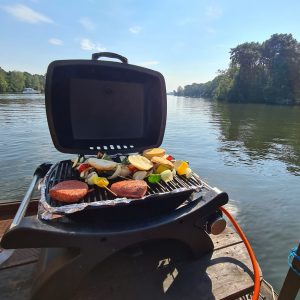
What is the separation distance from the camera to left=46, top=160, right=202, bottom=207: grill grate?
1.83 m

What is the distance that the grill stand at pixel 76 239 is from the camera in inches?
58.0

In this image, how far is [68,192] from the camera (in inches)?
69.0

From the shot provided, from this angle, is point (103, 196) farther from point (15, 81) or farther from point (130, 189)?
point (15, 81)

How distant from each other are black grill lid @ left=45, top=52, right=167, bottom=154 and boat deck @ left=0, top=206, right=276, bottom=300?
3.68 feet

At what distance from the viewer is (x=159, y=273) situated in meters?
2.01

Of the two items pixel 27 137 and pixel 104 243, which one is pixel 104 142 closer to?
pixel 104 243

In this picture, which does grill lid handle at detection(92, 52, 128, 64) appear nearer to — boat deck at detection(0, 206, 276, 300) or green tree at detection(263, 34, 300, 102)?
boat deck at detection(0, 206, 276, 300)

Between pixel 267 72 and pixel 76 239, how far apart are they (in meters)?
71.4

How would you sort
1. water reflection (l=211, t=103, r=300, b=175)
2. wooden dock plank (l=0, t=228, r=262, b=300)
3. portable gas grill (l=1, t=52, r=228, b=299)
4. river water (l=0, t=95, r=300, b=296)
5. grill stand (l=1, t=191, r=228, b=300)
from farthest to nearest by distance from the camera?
water reflection (l=211, t=103, r=300, b=175) < river water (l=0, t=95, r=300, b=296) < wooden dock plank (l=0, t=228, r=262, b=300) < portable gas grill (l=1, t=52, r=228, b=299) < grill stand (l=1, t=191, r=228, b=300)

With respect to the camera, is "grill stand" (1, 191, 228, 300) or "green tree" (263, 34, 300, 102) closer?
"grill stand" (1, 191, 228, 300)

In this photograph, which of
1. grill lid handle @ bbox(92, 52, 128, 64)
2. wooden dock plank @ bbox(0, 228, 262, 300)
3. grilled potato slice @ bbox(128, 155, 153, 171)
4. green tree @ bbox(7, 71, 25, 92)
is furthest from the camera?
green tree @ bbox(7, 71, 25, 92)

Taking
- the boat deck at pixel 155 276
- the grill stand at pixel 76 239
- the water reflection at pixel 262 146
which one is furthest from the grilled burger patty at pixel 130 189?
the water reflection at pixel 262 146

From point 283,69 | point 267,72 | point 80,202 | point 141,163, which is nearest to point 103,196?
point 80,202

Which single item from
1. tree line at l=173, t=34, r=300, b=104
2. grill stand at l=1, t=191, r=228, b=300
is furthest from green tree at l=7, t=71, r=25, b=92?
grill stand at l=1, t=191, r=228, b=300
